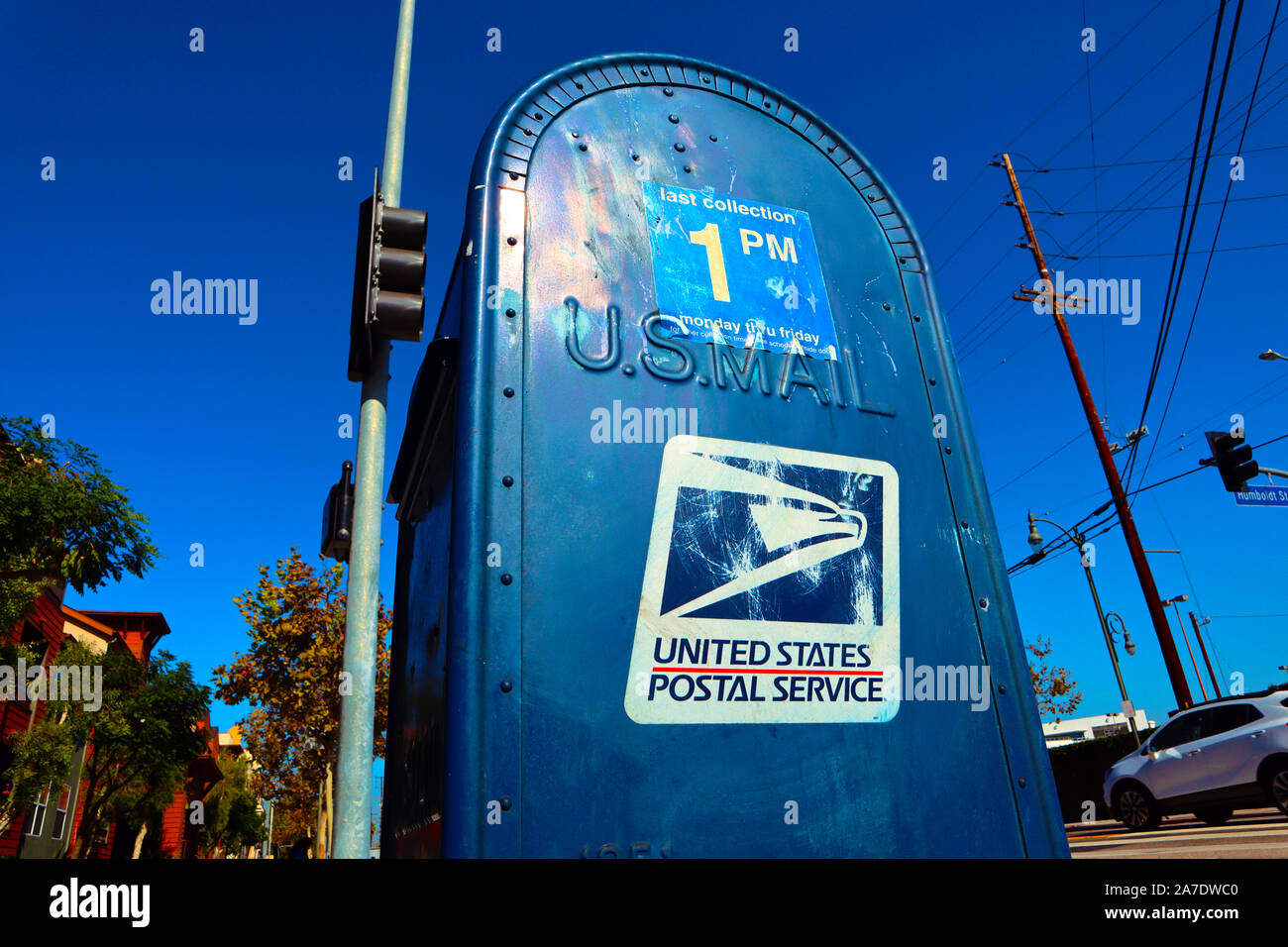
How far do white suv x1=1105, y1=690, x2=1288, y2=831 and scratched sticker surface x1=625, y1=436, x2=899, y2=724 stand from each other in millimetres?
12654

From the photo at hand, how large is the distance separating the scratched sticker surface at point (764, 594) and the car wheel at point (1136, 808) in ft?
48.6

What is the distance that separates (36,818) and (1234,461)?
30.6 m

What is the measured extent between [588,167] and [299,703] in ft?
77.7

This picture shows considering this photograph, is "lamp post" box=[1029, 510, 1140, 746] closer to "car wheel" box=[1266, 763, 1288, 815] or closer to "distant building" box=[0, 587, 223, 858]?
"car wheel" box=[1266, 763, 1288, 815]

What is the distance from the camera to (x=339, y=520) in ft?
16.8

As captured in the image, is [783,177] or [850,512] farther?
[783,177]

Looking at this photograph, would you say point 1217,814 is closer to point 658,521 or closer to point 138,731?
point 658,521

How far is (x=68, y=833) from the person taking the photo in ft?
83.9

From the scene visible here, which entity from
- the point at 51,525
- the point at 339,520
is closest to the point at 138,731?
the point at 51,525

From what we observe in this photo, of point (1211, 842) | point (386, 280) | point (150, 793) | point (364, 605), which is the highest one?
point (150, 793)

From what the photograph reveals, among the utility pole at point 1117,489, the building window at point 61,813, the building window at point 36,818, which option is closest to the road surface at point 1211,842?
the utility pole at point 1117,489
